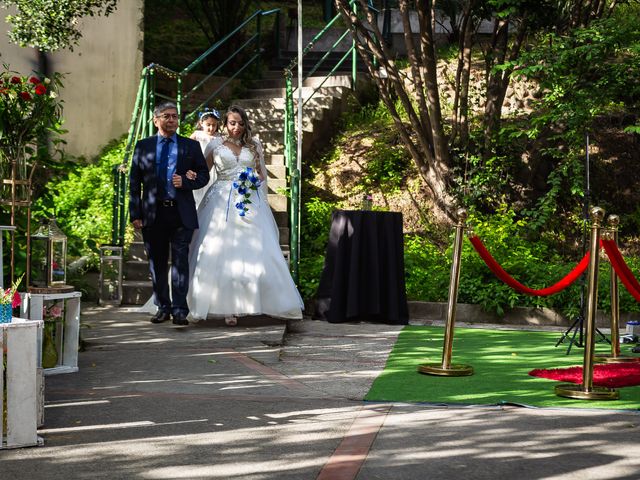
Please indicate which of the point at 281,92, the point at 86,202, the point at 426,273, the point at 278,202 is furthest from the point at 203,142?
the point at 281,92

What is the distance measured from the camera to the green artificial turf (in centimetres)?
675

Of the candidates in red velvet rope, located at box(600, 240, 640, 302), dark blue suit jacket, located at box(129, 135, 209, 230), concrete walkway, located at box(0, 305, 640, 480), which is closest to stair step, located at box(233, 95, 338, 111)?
dark blue suit jacket, located at box(129, 135, 209, 230)

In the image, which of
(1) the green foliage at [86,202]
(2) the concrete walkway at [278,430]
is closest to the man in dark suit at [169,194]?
(2) the concrete walkway at [278,430]

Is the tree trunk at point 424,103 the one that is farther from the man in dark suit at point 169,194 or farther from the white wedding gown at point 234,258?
the man in dark suit at point 169,194

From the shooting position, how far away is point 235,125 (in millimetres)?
10320

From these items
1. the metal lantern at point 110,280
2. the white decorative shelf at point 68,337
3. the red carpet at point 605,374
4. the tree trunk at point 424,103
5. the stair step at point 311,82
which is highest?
the stair step at point 311,82

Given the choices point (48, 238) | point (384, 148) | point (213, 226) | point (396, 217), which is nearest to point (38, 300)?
point (48, 238)

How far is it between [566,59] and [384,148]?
445 cm

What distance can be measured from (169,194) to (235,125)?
101cm

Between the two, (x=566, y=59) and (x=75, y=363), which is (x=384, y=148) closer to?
(x=566, y=59)

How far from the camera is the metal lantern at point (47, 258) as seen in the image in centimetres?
721

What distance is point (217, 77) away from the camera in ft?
58.4

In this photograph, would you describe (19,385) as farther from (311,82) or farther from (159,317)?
(311,82)

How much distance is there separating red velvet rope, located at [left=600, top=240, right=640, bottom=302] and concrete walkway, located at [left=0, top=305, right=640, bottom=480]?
4.64 feet
